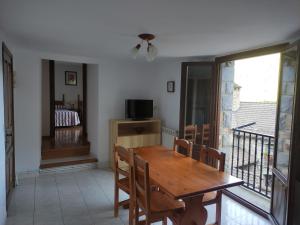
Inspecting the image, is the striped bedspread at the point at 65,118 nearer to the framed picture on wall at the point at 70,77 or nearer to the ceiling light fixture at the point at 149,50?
the framed picture on wall at the point at 70,77

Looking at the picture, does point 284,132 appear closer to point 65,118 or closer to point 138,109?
point 138,109

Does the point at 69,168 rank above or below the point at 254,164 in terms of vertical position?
below

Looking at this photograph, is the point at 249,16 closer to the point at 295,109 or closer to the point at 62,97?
the point at 295,109

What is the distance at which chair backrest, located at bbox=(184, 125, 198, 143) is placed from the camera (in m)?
4.00

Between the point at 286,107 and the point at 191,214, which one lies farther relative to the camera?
the point at 286,107

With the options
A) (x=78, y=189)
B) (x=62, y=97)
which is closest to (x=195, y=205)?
(x=78, y=189)

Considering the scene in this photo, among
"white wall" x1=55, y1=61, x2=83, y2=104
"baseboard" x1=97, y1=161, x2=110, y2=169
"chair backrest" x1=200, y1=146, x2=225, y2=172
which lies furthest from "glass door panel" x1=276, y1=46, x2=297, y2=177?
"white wall" x1=55, y1=61, x2=83, y2=104

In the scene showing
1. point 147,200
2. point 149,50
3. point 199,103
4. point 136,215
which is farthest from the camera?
point 199,103

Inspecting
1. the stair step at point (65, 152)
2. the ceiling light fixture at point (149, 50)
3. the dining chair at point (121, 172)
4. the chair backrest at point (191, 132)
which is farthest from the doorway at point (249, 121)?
the stair step at point (65, 152)

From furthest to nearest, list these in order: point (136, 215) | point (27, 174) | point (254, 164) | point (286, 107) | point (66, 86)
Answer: point (66, 86) < point (27, 174) < point (254, 164) < point (286, 107) < point (136, 215)

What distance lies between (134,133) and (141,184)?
2503mm

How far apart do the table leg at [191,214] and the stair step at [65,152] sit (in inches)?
123

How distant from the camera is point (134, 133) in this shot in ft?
14.9

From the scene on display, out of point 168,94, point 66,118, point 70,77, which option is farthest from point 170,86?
point 70,77
